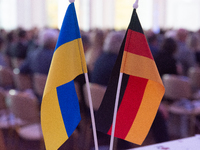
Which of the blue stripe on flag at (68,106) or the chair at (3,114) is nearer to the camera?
the blue stripe on flag at (68,106)

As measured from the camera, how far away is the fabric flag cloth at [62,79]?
87 centimetres

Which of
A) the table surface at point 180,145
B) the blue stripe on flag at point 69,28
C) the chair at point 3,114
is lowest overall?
the chair at point 3,114

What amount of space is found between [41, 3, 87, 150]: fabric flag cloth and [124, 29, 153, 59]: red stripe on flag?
168 millimetres

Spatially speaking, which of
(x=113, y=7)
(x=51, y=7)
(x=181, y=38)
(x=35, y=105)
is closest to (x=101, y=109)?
(x=35, y=105)

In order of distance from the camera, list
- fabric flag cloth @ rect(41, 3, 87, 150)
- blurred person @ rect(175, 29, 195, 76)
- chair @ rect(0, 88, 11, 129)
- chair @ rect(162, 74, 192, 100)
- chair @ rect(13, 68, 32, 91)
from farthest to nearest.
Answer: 1. blurred person @ rect(175, 29, 195, 76)
2. chair @ rect(13, 68, 32, 91)
3. chair @ rect(162, 74, 192, 100)
4. chair @ rect(0, 88, 11, 129)
5. fabric flag cloth @ rect(41, 3, 87, 150)

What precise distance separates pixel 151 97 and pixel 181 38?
3491mm

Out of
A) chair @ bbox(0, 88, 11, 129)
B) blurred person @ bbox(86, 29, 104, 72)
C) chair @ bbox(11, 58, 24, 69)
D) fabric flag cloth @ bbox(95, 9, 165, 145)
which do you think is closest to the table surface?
fabric flag cloth @ bbox(95, 9, 165, 145)

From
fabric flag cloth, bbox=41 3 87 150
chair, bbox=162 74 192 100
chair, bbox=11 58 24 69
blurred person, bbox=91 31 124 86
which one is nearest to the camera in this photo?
fabric flag cloth, bbox=41 3 87 150

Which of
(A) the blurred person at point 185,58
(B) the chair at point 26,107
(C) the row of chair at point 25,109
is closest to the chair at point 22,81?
(C) the row of chair at point 25,109

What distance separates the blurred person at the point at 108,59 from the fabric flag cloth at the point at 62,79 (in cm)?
142

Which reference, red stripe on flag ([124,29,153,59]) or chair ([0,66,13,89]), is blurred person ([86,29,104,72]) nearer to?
chair ([0,66,13,89])

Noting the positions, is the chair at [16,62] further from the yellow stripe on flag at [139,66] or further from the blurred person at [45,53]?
the yellow stripe on flag at [139,66]

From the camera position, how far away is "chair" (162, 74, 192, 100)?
278 centimetres

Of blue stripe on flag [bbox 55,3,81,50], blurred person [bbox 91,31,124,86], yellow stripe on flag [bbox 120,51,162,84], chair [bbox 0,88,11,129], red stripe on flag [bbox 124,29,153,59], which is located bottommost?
chair [bbox 0,88,11,129]
